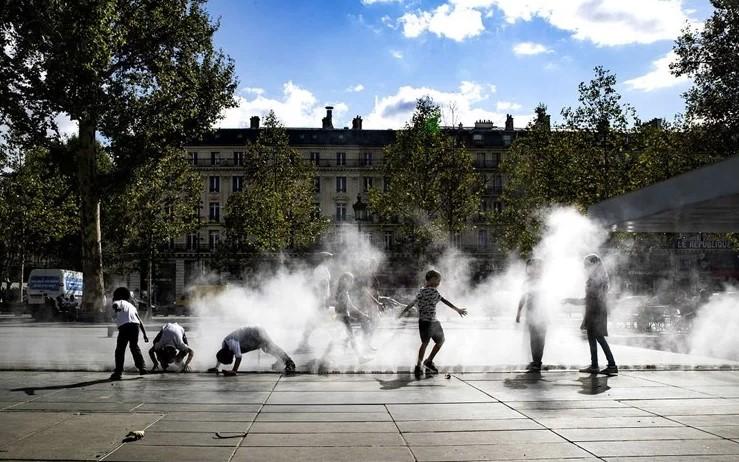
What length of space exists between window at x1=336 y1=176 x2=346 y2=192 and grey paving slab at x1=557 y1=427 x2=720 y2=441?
68.9m

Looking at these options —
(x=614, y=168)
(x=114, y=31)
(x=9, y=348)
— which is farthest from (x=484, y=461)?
(x=614, y=168)

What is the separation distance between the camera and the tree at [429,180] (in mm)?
44812

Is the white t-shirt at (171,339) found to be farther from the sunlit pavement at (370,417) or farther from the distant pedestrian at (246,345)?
the sunlit pavement at (370,417)

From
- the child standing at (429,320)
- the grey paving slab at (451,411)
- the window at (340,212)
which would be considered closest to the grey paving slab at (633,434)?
the grey paving slab at (451,411)

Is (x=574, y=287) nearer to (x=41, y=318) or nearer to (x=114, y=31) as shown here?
(x=114, y=31)

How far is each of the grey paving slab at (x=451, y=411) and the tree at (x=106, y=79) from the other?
20310 mm

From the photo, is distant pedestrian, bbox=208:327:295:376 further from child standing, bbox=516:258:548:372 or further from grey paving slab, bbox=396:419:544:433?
grey paving slab, bbox=396:419:544:433

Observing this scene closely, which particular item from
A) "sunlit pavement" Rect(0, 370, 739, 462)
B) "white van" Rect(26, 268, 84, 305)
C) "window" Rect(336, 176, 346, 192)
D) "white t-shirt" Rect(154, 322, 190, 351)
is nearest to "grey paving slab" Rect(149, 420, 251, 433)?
"sunlit pavement" Rect(0, 370, 739, 462)

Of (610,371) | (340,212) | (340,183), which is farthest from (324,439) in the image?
(340,183)

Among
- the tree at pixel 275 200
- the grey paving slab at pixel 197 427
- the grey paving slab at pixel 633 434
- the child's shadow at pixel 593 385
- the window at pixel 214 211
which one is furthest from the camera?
the window at pixel 214 211

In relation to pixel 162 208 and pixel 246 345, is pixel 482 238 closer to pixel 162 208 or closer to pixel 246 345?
pixel 162 208

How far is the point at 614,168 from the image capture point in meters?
31.9

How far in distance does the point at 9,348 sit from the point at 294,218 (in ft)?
111

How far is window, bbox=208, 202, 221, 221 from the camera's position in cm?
7331
